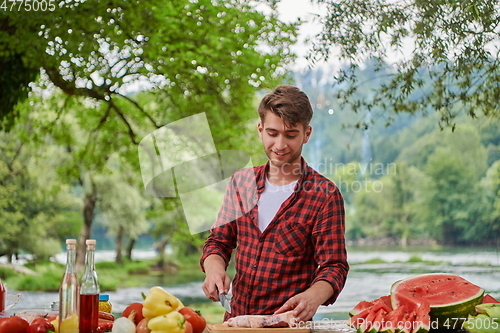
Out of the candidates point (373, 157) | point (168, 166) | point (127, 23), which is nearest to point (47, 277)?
point (168, 166)

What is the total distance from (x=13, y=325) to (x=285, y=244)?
3.10 ft

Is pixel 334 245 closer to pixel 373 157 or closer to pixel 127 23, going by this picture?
pixel 127 23

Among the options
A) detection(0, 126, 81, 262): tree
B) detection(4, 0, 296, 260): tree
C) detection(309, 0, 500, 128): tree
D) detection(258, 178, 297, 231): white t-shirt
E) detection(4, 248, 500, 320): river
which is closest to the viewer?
detection(258, 178, 297, 231): white t-shirt

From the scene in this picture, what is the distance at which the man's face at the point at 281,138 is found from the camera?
2053mm

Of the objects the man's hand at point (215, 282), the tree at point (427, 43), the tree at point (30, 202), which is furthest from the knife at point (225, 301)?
the tree at point (30, 202)

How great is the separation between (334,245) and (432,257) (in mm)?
7300

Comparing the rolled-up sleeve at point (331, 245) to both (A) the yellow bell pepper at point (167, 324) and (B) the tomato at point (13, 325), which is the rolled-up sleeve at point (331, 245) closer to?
(A) the yellow bell pepper at point (167, 324)

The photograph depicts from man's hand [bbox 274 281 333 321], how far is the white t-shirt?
37 centimetres

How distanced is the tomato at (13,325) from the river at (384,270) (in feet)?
21.6

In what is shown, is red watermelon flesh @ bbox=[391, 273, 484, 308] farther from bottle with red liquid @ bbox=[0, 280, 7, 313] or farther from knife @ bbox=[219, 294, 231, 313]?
bottle with red liquid @ bbox=[0, 280, 7, 313]

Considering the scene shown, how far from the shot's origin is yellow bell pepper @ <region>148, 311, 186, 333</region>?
1589 millimetres

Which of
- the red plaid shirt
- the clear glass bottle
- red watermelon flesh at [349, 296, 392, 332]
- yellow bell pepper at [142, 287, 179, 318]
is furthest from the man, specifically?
the clear glass bottle

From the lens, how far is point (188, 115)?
804 centimetres

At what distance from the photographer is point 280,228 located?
2154 mm
